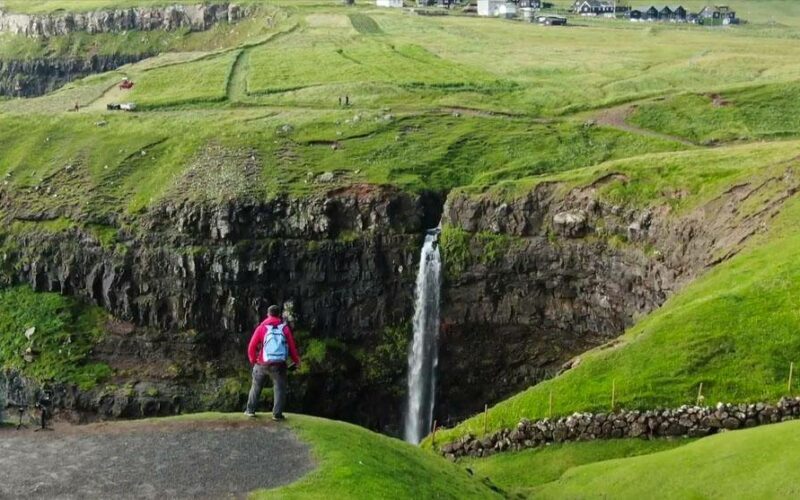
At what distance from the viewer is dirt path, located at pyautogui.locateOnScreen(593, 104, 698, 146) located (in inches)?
3319

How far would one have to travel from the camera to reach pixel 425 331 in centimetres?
7125

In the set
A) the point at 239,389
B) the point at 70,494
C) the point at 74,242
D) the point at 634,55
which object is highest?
the point at 634,55

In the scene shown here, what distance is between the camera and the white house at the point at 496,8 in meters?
184

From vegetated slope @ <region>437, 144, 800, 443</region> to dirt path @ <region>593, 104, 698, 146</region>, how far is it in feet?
127

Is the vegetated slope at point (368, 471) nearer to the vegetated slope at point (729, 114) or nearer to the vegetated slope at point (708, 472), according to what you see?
the vegetated slope at point (708, 472)

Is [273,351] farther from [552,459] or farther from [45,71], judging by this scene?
[45,71]

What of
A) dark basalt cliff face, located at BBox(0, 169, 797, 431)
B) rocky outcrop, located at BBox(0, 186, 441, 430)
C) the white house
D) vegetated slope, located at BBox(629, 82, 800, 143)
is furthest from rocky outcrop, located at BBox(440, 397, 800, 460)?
the white house

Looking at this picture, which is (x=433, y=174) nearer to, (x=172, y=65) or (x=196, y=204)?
(x=196, y=204)

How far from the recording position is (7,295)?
78.9 m

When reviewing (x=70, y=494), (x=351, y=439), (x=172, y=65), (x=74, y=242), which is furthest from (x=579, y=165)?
(x=172, y=65)

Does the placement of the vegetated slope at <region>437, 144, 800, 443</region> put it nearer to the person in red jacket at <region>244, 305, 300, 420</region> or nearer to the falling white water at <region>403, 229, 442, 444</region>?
the person in red jacket at <region>244, 305, 300, 420</region>

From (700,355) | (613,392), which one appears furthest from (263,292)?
(700,355)

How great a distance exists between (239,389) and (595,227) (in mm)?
27933

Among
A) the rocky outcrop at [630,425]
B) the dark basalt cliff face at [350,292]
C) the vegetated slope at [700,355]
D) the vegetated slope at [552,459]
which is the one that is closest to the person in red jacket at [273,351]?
the vegetated slope at [552,459]
